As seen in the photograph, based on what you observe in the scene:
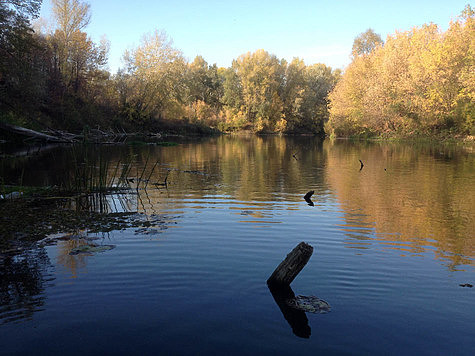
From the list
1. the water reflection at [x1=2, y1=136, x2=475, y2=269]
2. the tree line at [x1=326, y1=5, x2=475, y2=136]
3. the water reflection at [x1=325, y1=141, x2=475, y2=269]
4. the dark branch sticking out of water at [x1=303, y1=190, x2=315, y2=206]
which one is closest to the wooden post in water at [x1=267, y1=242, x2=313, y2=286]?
the water reflection at [x1=2, y1=136, x2=475, y2=269]

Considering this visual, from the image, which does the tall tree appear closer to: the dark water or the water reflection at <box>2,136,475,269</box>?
the water reflection at <box>2,136,475,269</box>

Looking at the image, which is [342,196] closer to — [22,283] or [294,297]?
[294,297]

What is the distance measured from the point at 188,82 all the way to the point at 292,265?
260 feet

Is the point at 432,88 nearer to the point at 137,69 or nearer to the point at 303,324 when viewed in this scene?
the point at 137,69

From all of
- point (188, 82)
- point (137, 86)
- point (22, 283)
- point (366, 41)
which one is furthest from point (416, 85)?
point (22, 283)

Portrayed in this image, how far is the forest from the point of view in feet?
102

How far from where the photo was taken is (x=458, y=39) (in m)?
45.3

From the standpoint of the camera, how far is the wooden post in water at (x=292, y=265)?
17.9 feet

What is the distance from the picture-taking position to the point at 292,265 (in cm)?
570

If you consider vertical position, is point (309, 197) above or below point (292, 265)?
below

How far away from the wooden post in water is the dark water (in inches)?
11.2

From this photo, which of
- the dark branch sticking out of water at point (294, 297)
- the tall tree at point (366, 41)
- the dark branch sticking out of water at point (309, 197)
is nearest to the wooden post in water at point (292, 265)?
the dark branch sticking out of water at point (294, 297)

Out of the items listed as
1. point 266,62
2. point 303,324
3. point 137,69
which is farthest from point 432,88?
point 303,324

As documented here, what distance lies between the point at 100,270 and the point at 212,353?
3.09 meters
